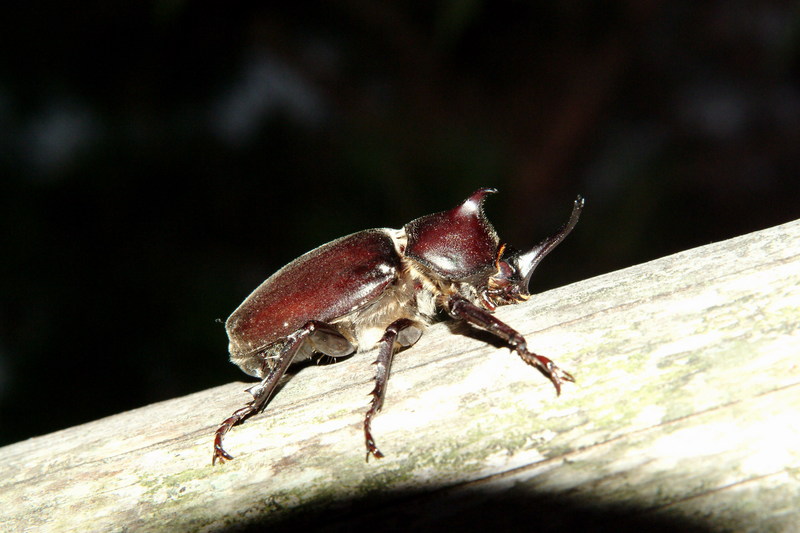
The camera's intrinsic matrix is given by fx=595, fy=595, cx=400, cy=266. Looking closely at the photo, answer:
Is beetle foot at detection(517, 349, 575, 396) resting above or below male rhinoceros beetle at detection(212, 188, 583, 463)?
above

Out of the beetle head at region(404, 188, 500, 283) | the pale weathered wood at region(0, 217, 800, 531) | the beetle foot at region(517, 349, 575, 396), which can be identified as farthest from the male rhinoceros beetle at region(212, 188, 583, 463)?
the beetle foot at region(517, 349, 575, 396)

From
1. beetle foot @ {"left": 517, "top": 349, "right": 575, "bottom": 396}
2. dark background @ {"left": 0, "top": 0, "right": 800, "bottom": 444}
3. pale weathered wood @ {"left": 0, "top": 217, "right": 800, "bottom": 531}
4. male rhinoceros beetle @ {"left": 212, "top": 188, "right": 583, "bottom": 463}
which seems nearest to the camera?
pale weathered wood @ {"left": 0, "top": 217, "right": 800, "bottom": 531}

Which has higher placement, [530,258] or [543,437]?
[530,258]

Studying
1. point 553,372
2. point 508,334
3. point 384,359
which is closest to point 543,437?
point 553,372

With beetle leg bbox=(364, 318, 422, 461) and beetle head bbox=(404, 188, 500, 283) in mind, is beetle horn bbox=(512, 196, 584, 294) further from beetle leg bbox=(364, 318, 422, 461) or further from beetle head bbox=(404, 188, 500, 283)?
beetle leg bbox=(364, 318, 422, 461)

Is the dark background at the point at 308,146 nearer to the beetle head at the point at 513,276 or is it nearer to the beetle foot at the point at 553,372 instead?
the beetle head at the point at 513,276

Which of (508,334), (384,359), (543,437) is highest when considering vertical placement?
(508,334)

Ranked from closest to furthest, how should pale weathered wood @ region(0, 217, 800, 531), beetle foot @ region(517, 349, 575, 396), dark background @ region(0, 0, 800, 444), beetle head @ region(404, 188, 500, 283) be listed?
pale weathered wood @ region(0, 217, 800, 531)
beetle foot @ region(517, 349, 575, 396)
beetle head @ region(404, 188, 500, 283)
dark background @ region(0, 0, 800, 444)

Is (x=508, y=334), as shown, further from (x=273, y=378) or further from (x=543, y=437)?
(x=273, y=378)
